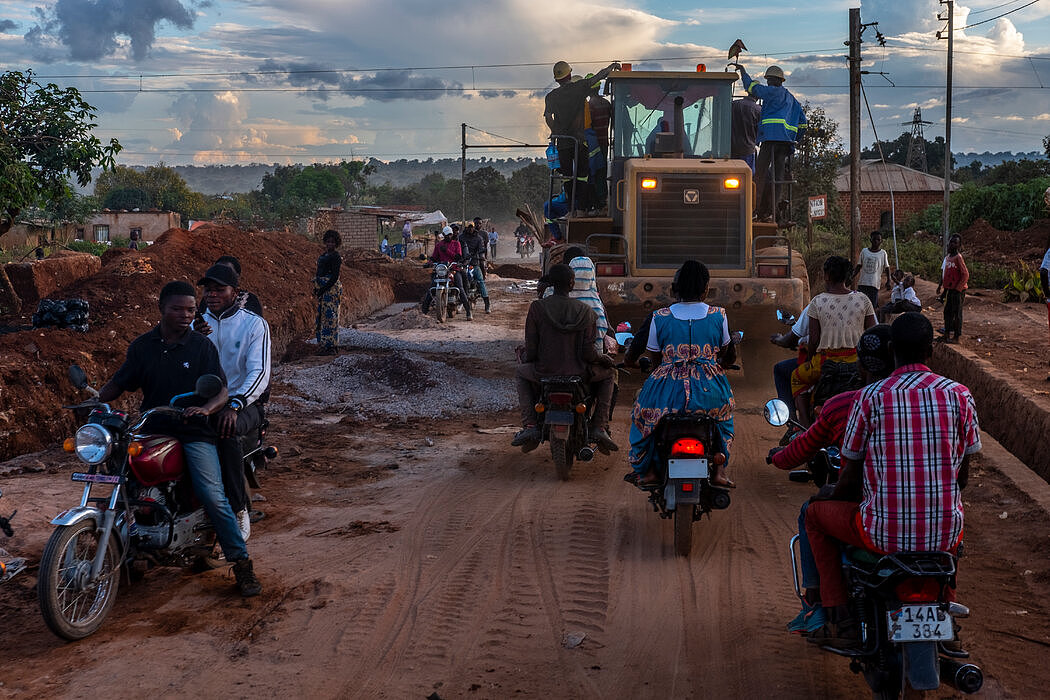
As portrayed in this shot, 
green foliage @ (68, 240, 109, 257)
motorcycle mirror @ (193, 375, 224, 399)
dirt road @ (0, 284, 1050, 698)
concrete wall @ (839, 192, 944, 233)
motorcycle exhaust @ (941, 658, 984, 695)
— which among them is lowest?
dirt road @ (0, 284, 1050, 698)

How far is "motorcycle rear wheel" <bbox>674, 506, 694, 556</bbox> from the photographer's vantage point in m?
6.36

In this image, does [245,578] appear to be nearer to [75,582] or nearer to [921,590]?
[75,582]

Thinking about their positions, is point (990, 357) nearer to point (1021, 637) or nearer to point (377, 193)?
point (1021, 637)

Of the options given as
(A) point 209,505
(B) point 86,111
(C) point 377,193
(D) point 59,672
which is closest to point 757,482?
(A) point 209,505

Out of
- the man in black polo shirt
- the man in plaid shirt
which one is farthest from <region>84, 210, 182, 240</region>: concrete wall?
the man in plaid shirt

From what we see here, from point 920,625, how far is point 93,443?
4144mm

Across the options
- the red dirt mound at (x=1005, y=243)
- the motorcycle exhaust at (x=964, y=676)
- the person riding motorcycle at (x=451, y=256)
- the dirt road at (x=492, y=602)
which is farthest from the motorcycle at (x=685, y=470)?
the red dirt mound at (x=1005, y=243)

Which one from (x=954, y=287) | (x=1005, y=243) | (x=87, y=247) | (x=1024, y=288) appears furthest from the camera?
(x=87, y=247)

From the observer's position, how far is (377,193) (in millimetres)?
105125

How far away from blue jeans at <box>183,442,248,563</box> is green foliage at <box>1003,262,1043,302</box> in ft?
66.3

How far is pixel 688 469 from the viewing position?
624 centimetres

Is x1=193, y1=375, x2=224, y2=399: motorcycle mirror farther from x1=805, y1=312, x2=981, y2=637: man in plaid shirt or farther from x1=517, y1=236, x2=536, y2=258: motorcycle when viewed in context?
x1=517, y1=236, x2=536, y2=258: motorcycle

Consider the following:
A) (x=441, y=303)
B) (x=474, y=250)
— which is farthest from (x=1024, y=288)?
(x=441, y=303)

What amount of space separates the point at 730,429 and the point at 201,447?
3.40 metres
